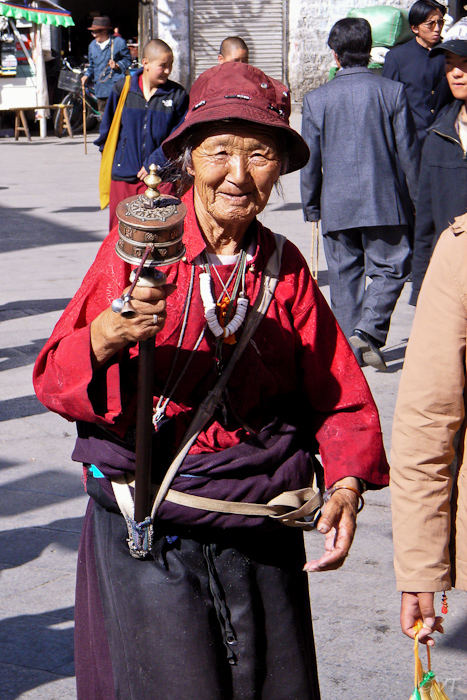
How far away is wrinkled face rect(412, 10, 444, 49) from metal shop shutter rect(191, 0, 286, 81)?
13.4 metres

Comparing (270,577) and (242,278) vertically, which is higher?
(242,278)

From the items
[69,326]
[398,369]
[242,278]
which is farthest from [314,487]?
[398,369]

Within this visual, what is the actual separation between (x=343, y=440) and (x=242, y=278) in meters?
0.41

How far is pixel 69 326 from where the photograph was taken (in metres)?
1.93

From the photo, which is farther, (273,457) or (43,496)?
(43,496)

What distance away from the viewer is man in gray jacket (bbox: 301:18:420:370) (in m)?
5.71

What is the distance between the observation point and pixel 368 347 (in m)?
5.82

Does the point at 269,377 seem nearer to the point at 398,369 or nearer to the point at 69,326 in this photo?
the point at 69,326

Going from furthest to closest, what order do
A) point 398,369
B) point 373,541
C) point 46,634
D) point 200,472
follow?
point 398,369, point 373,541, point 46,634, point 200,472

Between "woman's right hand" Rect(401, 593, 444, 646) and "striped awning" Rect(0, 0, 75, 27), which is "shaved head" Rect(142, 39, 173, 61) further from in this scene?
"striped awning" Rect(0, 0, 75, 27)

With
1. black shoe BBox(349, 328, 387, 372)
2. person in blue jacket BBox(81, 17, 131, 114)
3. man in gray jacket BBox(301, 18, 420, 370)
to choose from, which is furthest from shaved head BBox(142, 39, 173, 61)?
person in blue jacket BBox(81, 17, 131, 114)

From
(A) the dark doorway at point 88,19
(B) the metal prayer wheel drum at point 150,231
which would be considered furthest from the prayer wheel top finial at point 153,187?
(A) the dark doorway at point 88,19

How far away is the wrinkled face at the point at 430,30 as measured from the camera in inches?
312

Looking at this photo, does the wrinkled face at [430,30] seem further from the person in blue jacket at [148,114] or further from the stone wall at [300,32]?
the stone wall at [300,32]
